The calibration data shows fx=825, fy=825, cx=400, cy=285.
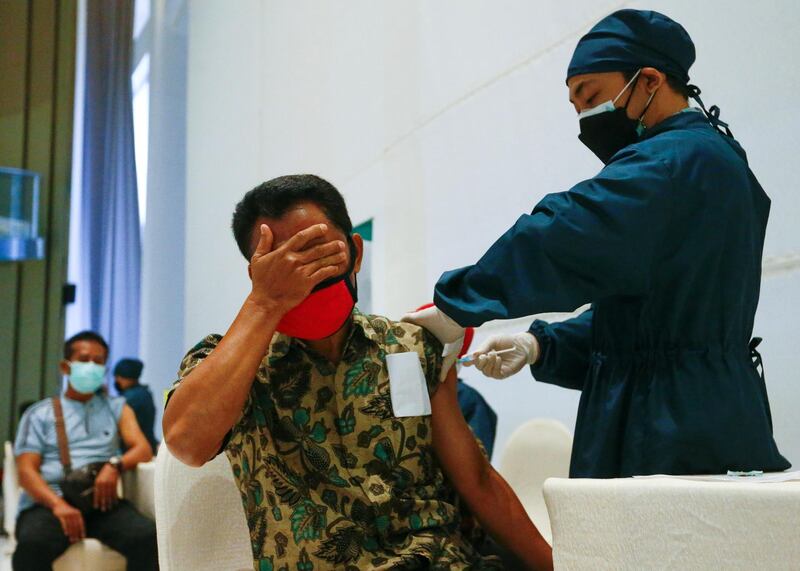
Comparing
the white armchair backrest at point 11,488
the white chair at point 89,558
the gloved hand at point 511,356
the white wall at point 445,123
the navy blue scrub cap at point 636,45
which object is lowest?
the white chair at point 89,558

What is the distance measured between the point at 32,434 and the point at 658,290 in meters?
3.12

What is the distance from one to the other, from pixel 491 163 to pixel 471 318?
7.99ft

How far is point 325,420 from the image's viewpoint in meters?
1.39

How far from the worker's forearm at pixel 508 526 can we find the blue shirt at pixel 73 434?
2649 mm

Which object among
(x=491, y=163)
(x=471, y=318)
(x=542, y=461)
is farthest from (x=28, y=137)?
(x=471, y=318)

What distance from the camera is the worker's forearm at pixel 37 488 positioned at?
3.30 m

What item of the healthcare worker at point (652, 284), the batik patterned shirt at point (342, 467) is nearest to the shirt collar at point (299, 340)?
the batik patterned shirt at point (342, 467)

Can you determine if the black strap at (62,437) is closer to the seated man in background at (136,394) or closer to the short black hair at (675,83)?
the seated man in background at (136,394)

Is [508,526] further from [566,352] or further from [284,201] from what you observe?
[284,201]

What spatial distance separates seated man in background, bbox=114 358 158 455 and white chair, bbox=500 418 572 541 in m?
3.32

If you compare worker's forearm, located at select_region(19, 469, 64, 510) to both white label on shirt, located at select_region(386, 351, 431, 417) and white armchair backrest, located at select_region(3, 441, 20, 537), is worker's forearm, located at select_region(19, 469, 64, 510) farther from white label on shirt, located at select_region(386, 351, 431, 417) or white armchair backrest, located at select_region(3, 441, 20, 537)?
white label on shirt, located at select_region(386, 351, 431, 417)

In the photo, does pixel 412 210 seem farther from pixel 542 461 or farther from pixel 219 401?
pixel 219 401

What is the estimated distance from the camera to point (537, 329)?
5.50ft

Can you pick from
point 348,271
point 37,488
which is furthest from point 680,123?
point 37,488
